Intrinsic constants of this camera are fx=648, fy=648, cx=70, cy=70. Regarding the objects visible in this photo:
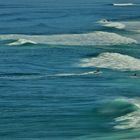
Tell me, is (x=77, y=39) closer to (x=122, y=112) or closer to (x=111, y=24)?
(x=111, y=24)

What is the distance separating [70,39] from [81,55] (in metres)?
12.7

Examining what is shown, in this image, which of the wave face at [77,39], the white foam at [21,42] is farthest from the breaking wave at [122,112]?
the white foam at [21,42]

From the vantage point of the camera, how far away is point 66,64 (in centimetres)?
5475

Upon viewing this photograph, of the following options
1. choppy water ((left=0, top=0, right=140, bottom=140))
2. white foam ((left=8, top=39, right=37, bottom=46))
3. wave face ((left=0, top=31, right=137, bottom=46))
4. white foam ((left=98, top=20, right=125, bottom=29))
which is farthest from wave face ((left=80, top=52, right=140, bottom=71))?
white foam ((left=98, top=20, right=125, bottom=29))

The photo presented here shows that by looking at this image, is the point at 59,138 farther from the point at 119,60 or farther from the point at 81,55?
the point at 81,55

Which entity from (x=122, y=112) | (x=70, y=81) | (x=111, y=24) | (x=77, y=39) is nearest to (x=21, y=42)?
(x=77, y=39)

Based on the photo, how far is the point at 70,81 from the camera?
152ft

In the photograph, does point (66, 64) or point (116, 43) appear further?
point (116, 43)

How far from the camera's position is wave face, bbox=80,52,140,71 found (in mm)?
52625

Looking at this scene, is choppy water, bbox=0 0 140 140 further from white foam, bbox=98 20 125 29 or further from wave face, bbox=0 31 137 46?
white foam, bbox=98 20 125 29

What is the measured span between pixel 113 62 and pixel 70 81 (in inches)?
378

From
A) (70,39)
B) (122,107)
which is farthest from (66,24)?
(122,107)

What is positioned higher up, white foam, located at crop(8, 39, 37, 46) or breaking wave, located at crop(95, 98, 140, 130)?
breaking wave, located at crop(95, 98, 140, 130)

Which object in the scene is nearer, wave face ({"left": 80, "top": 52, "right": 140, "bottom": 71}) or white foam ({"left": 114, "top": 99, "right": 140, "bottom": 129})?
white foam ({"left": 114, "top": 99, "right": 140, "bottom": 129})
